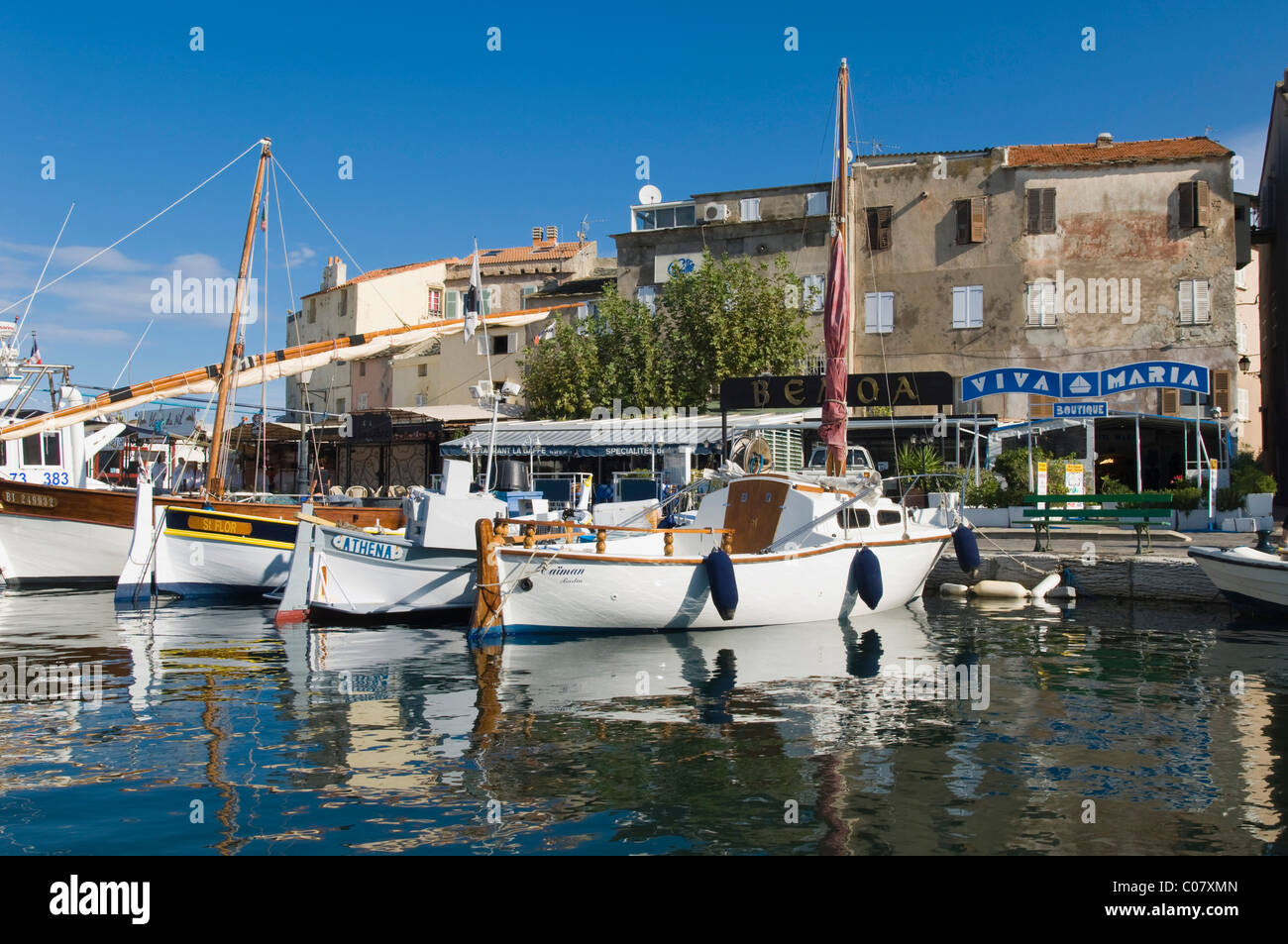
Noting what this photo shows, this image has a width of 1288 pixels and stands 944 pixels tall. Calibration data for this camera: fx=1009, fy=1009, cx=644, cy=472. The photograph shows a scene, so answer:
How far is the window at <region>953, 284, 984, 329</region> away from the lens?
37250 millimetres

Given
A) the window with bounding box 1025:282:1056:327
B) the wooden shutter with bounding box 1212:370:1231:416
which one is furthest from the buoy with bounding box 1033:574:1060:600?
the window with bounding box 1025:282:1056:327

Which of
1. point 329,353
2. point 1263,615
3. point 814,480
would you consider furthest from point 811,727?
point 329,353

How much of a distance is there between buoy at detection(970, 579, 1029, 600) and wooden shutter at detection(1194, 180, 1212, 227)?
68.7 feet

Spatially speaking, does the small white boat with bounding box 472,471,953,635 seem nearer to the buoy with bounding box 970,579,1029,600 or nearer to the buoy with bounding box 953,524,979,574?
the buoy with bounding box 953,524,979,574

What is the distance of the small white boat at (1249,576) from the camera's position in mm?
16734

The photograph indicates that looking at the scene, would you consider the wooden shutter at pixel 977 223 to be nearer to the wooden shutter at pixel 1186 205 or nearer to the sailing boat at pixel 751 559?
the wooden shutter at pixel 1186 205

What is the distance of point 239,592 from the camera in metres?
21.0

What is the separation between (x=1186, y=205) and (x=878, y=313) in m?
10.9

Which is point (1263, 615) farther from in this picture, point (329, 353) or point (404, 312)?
point (404, 312)

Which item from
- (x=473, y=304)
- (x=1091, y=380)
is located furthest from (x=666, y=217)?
(x=473, y=304)

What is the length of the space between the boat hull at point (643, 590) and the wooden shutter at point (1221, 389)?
23.7 meters

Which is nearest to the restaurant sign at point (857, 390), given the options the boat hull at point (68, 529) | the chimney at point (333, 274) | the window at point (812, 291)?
the boat hull at point (68, 529)

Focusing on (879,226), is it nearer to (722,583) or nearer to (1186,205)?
(1186,205)
